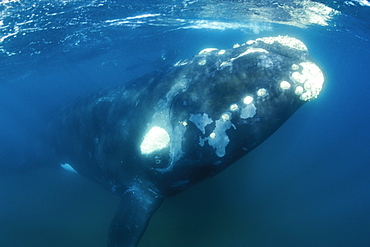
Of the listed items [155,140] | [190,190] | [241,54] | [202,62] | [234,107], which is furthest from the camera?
[190,190]

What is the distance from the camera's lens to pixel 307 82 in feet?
14.8

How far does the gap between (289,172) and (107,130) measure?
1387 cm

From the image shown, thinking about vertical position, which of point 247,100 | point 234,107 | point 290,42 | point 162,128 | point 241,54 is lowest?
point 162,128

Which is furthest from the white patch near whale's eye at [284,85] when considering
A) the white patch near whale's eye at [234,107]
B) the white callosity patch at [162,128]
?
the white callosity patch at [162,128]

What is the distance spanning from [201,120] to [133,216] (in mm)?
3013

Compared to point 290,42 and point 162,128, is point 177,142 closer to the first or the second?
point 162,128

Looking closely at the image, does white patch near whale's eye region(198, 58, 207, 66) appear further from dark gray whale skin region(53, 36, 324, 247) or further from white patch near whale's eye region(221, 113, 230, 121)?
white patch near whale's eye region(221, 113, 230, 121)

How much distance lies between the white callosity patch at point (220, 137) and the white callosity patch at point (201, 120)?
21 cm

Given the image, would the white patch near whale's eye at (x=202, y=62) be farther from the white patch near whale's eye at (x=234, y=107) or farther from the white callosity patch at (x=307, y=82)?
the white callosity patch at (x=307, y=82)

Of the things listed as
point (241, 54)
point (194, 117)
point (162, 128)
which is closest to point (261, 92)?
point (241, 54)

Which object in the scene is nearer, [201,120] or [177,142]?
[201,120]

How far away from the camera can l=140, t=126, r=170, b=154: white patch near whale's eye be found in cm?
550

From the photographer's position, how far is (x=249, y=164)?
1575cm

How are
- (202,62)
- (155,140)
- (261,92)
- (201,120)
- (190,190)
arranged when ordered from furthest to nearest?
(190,190), (202,62), (155,140), (201,120), (261,92)
